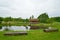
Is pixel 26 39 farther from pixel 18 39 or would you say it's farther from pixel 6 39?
pixel 6 39

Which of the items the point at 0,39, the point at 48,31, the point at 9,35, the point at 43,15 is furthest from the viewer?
the point at 43,15

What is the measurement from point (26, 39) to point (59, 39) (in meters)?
4.62

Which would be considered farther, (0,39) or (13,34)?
(13,34)

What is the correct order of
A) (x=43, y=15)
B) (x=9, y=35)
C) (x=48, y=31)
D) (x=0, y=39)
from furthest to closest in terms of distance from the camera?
(x=43, y=15) < (x=48, y=31) < (x=9, y=35) < (x=0, y=39)

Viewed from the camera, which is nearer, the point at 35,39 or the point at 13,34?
the point at 35,39

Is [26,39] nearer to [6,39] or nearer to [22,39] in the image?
[22,39]

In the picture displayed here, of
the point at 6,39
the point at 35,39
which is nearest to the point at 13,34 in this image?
the point at 6,39

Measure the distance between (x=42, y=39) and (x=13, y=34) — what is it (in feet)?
17.2

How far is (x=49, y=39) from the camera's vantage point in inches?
709

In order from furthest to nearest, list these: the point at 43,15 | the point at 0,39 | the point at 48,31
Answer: the point at 43,15, the point at 48,31, the point at 0,39

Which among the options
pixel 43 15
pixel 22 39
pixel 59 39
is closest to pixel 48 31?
pixel 59 39

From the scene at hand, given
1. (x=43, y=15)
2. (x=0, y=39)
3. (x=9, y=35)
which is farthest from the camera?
(x=43, y=15)

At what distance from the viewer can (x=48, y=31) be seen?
82.5 feet

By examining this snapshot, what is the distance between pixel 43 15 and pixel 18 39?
87.1m
